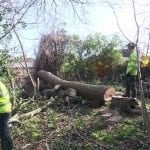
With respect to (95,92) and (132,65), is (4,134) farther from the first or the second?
(132,65)

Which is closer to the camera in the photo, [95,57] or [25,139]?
[25,139]

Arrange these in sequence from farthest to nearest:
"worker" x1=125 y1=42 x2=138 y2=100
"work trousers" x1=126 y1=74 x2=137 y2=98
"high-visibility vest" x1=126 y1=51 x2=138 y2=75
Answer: "work trousers" x1=126 y1=74 x2=137 y2=98, "worker" x1=125 y1=42 x2=138 y2=100, "high-visibility vest" x1=126 y1=51 x2=138 y2=75

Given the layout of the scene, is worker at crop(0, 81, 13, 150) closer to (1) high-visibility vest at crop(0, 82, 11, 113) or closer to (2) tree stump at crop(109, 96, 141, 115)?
(1) high-visibility vest at crop(0, 82, 11, 113)

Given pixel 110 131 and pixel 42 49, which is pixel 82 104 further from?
pixel 42 49

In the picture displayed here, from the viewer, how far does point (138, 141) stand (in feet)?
31.7

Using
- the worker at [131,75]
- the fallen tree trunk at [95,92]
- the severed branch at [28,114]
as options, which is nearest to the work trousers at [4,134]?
the severed branch at [28,114]

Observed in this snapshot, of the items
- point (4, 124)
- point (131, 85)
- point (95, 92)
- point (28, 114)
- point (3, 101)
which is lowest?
point (28, 114)

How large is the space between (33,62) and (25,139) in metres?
11.6

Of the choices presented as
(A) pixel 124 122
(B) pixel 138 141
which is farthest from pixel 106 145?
(A) pixel 124 122

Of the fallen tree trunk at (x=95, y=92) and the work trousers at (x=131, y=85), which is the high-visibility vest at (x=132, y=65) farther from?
the fallen tree trunk at (x=95, y=92)

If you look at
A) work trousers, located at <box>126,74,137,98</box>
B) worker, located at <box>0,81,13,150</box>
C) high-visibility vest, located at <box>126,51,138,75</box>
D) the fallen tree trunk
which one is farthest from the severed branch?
high-visibility vest, located at <box>126,51,138,75</box>

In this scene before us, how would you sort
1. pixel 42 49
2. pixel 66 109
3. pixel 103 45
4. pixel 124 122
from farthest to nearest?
pixel 103 45, pixel 42 49, pixel 66 109, pixel 124 122

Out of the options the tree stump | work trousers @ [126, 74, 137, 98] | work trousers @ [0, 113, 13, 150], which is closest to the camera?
work trousers @ [0, 113, 13, 150]

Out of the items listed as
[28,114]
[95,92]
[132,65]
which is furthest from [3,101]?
[132,65]
